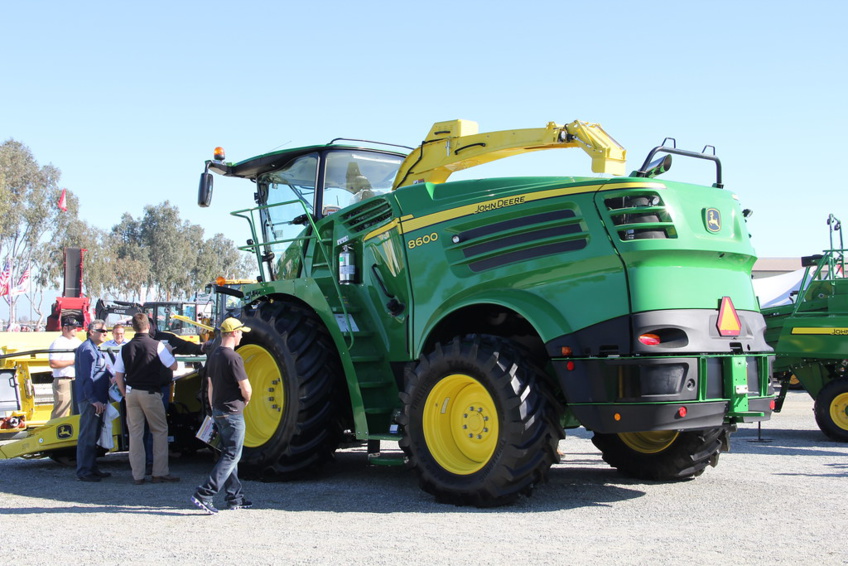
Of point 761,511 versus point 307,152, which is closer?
point 761,511

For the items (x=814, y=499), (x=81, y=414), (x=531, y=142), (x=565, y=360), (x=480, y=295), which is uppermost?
(x=531, y=142)

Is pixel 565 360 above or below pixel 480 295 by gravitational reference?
below

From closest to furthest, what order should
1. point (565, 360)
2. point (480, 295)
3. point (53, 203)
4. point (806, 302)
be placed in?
point (565, 360) < point (480, 295) < point (806, 302) < point (53, 203)

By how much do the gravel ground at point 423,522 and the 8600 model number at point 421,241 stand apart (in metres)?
2.11

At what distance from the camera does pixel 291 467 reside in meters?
7.53

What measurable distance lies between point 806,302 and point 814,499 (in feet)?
22.4

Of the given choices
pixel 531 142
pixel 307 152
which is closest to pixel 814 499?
pixel 531 142

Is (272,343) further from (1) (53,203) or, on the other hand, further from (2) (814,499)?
(1) (53,203)

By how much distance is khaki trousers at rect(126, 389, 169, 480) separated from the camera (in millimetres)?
7875

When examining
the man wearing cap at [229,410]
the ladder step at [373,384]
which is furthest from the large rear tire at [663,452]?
the man wearing cap at [229,410]

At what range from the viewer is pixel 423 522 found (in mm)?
5695

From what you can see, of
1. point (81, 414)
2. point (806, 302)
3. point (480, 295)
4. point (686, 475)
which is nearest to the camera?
point (480, 295)

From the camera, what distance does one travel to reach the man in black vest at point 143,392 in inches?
308

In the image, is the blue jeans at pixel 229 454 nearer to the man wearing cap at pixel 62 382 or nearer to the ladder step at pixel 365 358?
the ladder step at pixel 365 358
